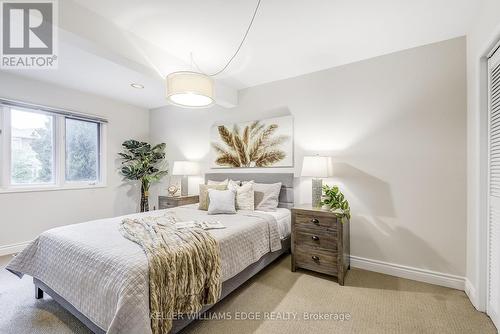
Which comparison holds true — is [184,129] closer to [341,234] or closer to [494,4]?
[341,234]

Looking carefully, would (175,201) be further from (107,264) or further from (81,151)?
(107,264)

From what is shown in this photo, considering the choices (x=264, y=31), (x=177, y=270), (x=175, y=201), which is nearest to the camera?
(x=177, y=270)

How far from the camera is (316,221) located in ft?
7.98

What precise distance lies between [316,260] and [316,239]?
0.77 ft

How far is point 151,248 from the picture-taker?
4.96 feet

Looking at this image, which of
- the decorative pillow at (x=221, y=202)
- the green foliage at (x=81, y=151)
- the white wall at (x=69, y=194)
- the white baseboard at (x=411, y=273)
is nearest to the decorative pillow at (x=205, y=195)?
the decorative pillow at (x=221, y=202)

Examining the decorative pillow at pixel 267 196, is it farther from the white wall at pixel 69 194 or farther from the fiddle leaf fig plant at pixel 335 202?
the white wall at pixel 69 194

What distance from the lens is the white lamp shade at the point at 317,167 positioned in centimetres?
259

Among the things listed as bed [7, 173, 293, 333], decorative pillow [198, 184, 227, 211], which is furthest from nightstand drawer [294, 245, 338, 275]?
decorative pillow [198, 184, 227, 211]

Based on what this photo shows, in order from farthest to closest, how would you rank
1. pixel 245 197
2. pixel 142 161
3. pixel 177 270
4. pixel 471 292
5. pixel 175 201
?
pixel 142 161 → pixel 175 201 → pixel 245 197 → pixel 471 292 → pixel 177 270

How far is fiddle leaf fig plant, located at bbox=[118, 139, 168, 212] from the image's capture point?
4336 millimetres

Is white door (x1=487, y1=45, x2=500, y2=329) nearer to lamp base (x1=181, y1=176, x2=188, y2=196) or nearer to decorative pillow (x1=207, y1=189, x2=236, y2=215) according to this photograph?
decorative pillow (x1=207, y1=189, x2=236, y2=215)

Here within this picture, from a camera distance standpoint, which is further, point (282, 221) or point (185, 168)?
point (185, 168)

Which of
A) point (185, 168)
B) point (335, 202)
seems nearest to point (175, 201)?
point (185, 168)
